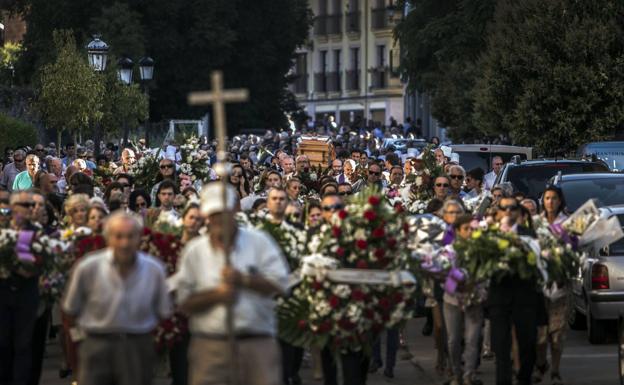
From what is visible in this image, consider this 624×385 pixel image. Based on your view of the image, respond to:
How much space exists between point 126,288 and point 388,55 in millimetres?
87899

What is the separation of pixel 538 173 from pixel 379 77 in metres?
73.5

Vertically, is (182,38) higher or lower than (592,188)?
higher

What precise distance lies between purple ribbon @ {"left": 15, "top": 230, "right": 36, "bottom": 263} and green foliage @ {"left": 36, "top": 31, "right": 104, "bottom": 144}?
86.6 feet

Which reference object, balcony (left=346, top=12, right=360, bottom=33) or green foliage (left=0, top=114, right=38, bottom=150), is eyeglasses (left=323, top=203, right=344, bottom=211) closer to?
green foliage (left=0, top=114, right=38, bottom=150)

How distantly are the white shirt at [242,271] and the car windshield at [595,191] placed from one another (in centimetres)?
1120

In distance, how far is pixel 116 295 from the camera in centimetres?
1111

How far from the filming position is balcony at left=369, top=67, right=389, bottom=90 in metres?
98.2

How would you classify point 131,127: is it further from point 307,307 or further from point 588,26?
point 307,307

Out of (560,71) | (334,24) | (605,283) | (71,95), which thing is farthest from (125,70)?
(334,24)

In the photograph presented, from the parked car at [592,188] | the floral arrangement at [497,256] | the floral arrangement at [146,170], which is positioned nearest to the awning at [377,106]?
the floral arrangement at [146,170]

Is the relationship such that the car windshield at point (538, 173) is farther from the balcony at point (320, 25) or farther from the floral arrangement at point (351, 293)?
the balcony at point (320, 25)

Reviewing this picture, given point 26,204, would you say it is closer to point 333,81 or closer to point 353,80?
point 353,80

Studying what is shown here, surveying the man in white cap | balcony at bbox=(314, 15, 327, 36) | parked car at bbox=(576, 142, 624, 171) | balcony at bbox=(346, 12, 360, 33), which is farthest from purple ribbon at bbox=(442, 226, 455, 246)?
balcony at bbox=(314, 15, 327, 36)

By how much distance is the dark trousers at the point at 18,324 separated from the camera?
14.7 m
